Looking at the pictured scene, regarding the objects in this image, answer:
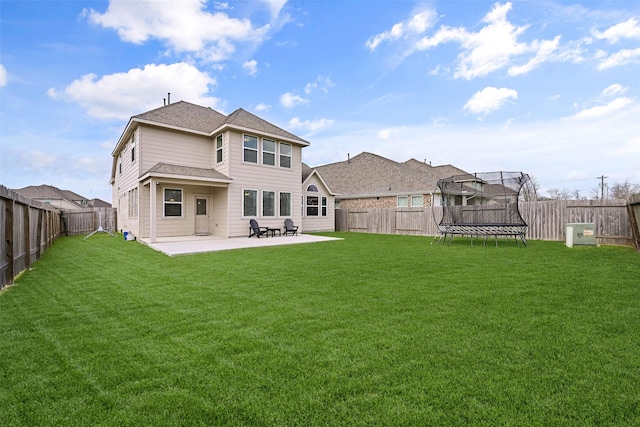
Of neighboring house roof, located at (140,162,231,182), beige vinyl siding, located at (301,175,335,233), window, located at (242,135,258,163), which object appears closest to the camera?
neighboring house roof, located at (140,162,231,182)

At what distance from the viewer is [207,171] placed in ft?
43.3

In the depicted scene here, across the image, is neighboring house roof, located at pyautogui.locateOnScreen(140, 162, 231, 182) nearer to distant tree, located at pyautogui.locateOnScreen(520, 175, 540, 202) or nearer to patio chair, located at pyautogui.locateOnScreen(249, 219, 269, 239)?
→ patio chair, located at pyautogui.locateOnScreen(249, 219, 269, 239)

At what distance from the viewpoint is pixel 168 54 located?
1329 centimetres

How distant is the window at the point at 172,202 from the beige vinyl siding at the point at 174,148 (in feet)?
3.97

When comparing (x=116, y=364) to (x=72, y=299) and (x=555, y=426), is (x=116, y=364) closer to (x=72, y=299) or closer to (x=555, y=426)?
(x=72, y=299)

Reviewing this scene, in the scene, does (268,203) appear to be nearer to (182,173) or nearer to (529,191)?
(182,173)

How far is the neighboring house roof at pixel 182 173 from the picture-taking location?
11062 mm

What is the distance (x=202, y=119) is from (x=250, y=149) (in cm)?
310

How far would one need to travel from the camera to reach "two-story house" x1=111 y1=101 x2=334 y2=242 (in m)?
12.4

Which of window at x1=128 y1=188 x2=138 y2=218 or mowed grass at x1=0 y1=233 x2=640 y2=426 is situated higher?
window at x1=128 y1=188 x2=138 y2=218

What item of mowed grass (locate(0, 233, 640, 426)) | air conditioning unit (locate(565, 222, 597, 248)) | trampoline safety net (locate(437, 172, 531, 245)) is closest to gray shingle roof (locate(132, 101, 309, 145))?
trampoline safety net (locate(437, 172, 531, 245))

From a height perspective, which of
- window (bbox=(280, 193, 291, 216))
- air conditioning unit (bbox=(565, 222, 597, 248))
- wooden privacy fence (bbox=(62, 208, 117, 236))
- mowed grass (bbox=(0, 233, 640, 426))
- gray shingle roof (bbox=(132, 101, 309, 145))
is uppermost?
gray shingle roof (bbox=(132, 101, 309, 145))

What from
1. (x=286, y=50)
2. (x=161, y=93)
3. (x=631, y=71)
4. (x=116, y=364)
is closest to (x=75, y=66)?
(x=161, y=93)

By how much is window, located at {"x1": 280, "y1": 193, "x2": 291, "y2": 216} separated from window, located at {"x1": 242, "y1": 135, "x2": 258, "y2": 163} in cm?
222
